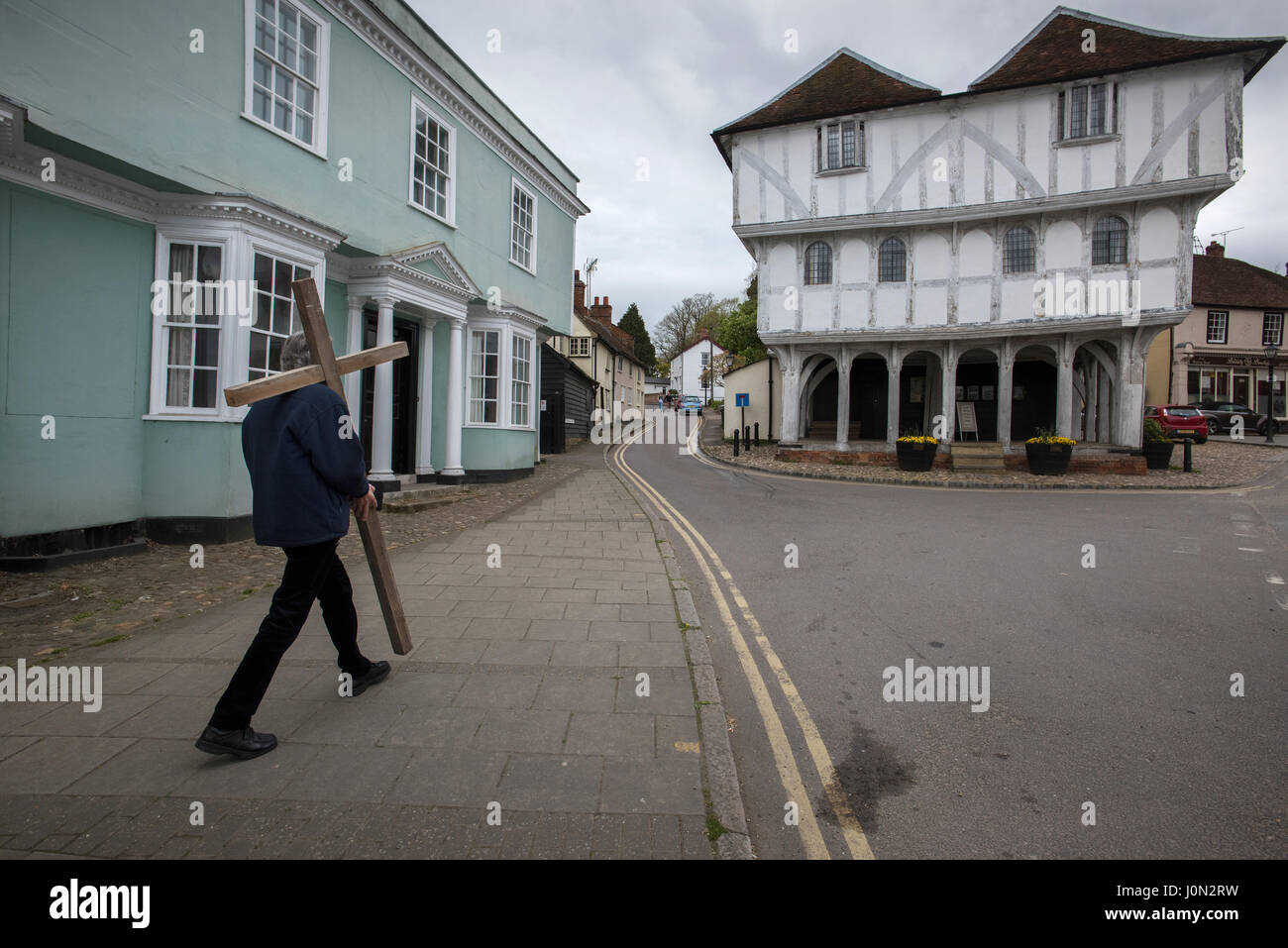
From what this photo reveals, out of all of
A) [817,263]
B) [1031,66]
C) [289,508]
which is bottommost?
[289,508]

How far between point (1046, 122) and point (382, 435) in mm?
21100

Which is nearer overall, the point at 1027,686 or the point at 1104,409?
the point at 1027,686

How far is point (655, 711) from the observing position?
12.4 feet

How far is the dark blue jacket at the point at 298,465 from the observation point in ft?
10.8

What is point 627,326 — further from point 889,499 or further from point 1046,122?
point 889,499

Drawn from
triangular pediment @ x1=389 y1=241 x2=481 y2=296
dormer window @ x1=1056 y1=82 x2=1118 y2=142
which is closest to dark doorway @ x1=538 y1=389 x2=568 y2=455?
triangular pediment @ x1=389 y1=241 x2=481 y2=296

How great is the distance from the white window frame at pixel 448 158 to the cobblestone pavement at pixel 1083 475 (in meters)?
11.7

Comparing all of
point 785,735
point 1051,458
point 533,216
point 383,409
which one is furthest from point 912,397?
point 785,735

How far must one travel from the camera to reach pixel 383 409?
37.5ft

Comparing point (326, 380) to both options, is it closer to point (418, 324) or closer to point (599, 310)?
point (418, 324)

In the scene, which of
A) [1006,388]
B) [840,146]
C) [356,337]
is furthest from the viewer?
[840,146]

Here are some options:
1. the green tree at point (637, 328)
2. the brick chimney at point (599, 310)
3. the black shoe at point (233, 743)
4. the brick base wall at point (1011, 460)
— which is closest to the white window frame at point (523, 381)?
the brick base wall at point (1011, 460)

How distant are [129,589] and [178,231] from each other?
4.42 meters

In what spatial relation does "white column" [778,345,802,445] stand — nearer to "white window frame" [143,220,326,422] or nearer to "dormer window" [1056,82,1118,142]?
"dormer window" [1056,82,1118,142]
